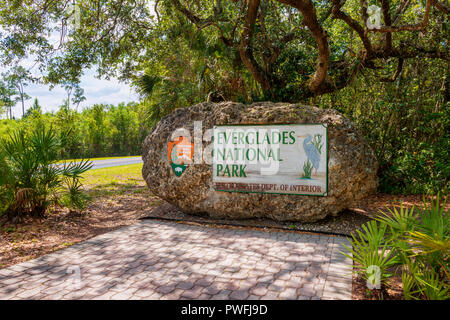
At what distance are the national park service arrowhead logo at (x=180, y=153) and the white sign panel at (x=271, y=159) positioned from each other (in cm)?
60

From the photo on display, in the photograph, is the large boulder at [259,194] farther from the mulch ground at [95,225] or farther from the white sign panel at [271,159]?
the mulch ground at [95,225]

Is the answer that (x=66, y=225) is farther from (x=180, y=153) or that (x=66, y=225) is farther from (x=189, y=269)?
(x=189, y=269)

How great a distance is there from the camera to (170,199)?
680 centimetres

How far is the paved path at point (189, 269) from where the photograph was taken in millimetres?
3360

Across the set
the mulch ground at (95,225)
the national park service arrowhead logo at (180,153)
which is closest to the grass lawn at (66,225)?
the mulch ground at (95,225)

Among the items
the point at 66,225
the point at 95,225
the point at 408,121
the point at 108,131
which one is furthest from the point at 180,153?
the point at 108,131

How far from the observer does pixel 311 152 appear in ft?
19.1

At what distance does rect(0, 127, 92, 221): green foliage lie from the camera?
19.5ft

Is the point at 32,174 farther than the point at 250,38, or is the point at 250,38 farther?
the point at 250,38

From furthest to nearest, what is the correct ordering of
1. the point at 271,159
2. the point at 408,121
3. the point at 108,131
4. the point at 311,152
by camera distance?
the point at 108,131 → the point at 408,121 → the point at 271,159 → the point at 311,152

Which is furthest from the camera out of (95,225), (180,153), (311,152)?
(180,153)

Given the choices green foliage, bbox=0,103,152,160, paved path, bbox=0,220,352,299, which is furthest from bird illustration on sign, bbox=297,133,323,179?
green foliage, bbox=0,103,152,160

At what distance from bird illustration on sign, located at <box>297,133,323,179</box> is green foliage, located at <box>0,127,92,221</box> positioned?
176 inches

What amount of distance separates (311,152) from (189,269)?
10.7 feet
